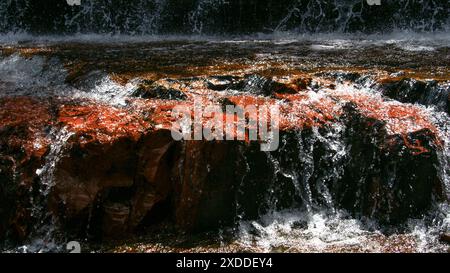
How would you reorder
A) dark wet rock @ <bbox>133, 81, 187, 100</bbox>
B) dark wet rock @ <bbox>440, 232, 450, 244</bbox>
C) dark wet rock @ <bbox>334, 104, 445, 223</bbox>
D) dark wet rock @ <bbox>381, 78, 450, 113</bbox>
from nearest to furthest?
1. dark wet rock @ <bbox>440, 232, 450, 244</bbox>
2. dark wet rock @ <bbox>334, 104, 445, 223</bbox>
3. dark wet rock @ <bbox>381, 78, 450, 113</bbox>
4. dark wet rock @ <bbox>133, 81, 187, 100</bbox>

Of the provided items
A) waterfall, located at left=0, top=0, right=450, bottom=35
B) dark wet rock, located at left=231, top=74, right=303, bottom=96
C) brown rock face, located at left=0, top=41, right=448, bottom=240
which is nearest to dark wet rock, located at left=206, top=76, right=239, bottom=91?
dark wet rock, located at left=231, top=74, right=303, bottom=96

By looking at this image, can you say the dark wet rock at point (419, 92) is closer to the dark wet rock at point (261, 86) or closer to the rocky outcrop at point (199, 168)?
the rocky outcrop at point (199, 168)

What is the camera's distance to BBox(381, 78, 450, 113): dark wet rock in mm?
5207

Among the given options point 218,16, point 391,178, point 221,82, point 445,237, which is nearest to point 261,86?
point 221,82

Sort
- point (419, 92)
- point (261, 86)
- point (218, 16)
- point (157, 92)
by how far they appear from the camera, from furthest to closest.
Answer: point (218, 16), point (261, 86), point (157, 92), point (419, 92)

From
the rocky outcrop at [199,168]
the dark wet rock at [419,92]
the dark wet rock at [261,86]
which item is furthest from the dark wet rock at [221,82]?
the dark wet rock at [419,92]

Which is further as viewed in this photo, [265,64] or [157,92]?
[265,64]

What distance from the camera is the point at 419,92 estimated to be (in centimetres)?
536

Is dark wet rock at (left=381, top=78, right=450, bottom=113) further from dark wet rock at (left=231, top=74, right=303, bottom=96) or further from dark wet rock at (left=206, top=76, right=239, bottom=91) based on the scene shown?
dark wet rock at (left=206, top=76, right=239, bottom=91)

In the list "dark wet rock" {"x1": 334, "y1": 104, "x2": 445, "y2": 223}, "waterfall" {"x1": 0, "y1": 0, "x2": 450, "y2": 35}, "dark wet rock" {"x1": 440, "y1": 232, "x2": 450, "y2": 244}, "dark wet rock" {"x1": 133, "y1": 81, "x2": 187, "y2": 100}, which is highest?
"waterfall" {"x1": 0, "y1": 0, "x2": 450, "y2": 35}

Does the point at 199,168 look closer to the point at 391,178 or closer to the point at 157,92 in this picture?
the point at 157,92

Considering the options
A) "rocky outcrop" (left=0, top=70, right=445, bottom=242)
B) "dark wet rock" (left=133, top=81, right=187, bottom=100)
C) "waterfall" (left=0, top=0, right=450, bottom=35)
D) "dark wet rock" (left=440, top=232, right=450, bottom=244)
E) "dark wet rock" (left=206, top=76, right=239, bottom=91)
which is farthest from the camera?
"waterfall" (left=0, top=0, right=450, bottom=35)
